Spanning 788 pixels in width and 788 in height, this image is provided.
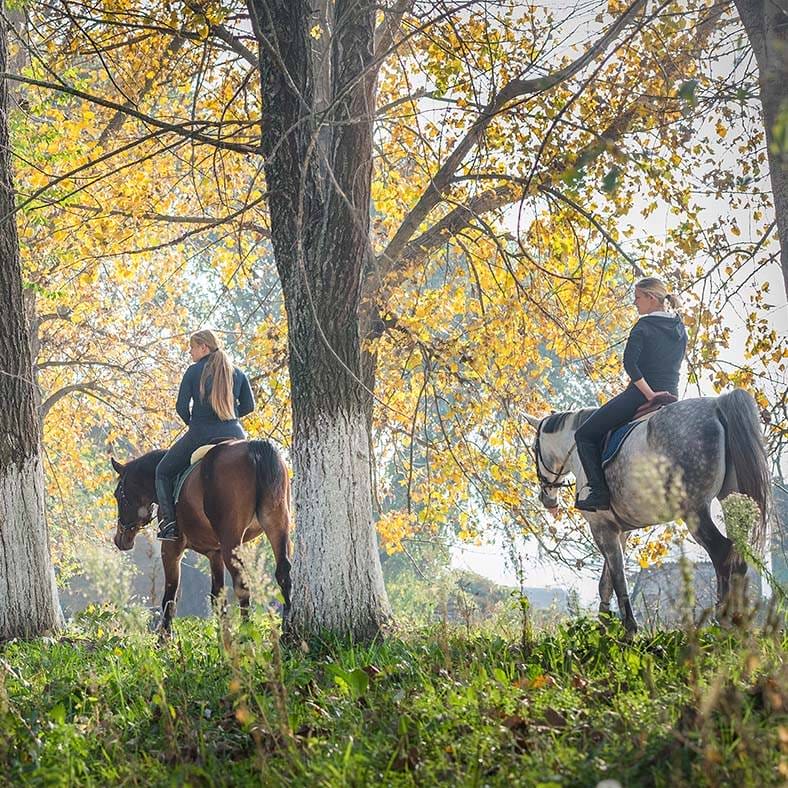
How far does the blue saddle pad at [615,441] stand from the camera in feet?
28.1

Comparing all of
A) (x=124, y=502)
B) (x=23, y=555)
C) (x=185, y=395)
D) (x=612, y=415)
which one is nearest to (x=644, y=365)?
(x=612, y=415)

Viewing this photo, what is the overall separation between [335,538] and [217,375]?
2822 mm

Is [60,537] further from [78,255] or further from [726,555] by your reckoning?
[726,555]

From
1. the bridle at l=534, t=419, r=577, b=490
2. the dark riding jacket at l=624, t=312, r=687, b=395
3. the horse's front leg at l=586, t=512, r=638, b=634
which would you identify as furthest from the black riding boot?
the bridle at l=534, t=419, r=577, b=490

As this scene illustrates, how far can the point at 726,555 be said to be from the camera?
807cm

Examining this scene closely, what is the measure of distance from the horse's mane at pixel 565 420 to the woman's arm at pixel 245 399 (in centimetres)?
296

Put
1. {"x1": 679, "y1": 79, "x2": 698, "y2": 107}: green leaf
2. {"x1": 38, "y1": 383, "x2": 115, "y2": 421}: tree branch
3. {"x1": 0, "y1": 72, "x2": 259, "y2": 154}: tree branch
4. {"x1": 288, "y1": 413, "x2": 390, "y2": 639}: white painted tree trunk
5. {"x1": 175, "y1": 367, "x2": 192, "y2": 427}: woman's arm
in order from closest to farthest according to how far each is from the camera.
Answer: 1. {"x1": 679, "y1": 79, "x2": 698, "y2": 107}: green leaf
2. {"x1": 0, "y1": 72, "x2": 259, "y2": 154}: tree branch
3. {"x1": 288, "y1": 413, "x2": 390, "y2": 639}: white painted tree trunk
4. {"x1": 175, "y1": 367, "x2": 192, "y2": 427}: woman's arm
5. {"x1": 38, "y1": 383, "x2": 115, "y2": 421}: tree branch

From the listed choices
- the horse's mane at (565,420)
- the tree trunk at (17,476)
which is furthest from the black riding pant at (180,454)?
the horse's mane at (565,420)

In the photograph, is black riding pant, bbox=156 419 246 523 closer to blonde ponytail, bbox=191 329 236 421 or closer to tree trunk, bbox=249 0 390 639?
blonde ponytail, bbox=191 329 236 421

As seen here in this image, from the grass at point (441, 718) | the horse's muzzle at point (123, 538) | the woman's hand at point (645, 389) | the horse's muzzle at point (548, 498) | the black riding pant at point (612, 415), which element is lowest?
the grass at point (441, 718)

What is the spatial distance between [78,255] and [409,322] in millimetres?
4872

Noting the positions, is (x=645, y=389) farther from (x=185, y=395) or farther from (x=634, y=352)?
(x=185, y=395)

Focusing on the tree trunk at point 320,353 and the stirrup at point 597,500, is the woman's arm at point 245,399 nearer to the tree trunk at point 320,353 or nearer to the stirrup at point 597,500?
the tree trunk at point 320,353

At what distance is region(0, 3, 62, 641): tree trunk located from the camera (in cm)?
1004
